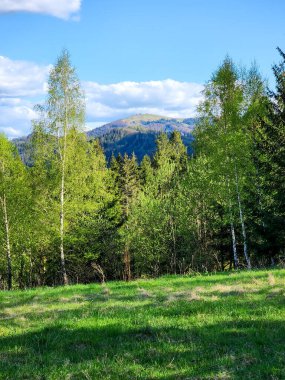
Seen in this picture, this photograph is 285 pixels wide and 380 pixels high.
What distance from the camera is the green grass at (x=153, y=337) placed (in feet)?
22.4

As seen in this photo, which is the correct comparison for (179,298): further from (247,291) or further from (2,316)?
(2,316)

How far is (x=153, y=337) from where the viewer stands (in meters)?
8.94

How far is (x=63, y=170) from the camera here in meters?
31.1

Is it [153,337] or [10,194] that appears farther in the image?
[10,194]

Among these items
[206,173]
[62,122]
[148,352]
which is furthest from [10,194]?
[148,352]

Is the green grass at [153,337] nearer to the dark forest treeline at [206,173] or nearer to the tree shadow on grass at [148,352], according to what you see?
the tree shadow on grass at [148,352]

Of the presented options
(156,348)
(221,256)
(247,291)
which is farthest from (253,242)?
(156,348)

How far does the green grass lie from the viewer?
682 cm

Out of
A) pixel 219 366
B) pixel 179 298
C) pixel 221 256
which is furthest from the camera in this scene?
pixel 221 256

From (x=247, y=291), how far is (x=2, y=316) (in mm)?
8240

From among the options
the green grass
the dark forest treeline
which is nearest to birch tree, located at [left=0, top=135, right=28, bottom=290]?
the dark forest treeline

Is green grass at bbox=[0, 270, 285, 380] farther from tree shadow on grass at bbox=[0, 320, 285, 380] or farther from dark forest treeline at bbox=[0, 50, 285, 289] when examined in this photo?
dark forest treeline at bbox=[0, 50, 285, 289]

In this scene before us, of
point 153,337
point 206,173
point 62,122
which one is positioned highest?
point 62,122

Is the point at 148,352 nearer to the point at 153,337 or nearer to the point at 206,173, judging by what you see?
the point at 153,337
